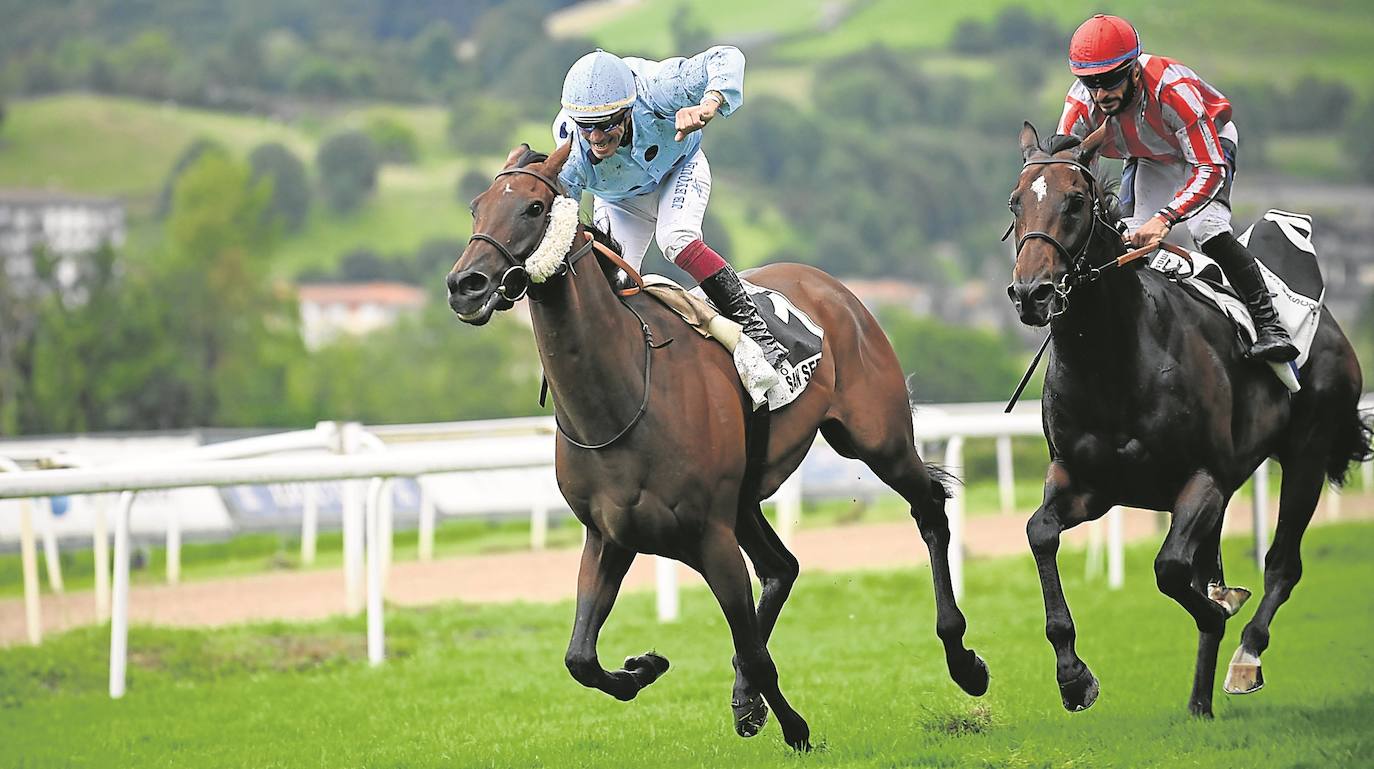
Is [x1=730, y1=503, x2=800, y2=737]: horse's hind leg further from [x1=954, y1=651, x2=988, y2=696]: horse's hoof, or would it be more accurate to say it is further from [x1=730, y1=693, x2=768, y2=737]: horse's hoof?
[x1=954, y1=651, x2=988, y2=696]: horse's hoof

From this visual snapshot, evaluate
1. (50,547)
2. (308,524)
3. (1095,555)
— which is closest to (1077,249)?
(1095,555)

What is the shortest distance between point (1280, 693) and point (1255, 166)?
70.6 m

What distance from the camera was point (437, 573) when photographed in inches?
479

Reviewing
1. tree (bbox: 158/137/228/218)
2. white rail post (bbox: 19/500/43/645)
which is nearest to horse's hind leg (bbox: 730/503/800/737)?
white rail post (bbox: 19/500/43/645)

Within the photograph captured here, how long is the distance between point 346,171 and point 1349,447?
7082 centimetres

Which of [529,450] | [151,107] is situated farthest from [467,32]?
[529,450]

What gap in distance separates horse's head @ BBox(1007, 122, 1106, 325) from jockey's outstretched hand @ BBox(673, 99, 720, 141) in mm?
1010

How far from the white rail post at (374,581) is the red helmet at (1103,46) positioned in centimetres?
405

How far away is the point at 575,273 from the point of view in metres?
5.16

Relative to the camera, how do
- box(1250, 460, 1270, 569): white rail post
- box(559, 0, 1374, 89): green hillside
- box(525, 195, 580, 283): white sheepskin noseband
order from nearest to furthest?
box(525, 195, 580, 283): white sheepskin noseband → box(1250, 460, 1270, 569): white rail post → box(559, 0, 1374, 89): green hillside

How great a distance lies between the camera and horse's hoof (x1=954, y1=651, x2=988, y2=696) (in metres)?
6.11

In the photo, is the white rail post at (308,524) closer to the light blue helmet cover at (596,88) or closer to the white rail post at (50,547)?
the white rail post at (50,547)

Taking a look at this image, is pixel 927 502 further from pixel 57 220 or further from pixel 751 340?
pixel 57 220

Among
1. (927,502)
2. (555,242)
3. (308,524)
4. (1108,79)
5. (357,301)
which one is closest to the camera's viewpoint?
(555,242)
